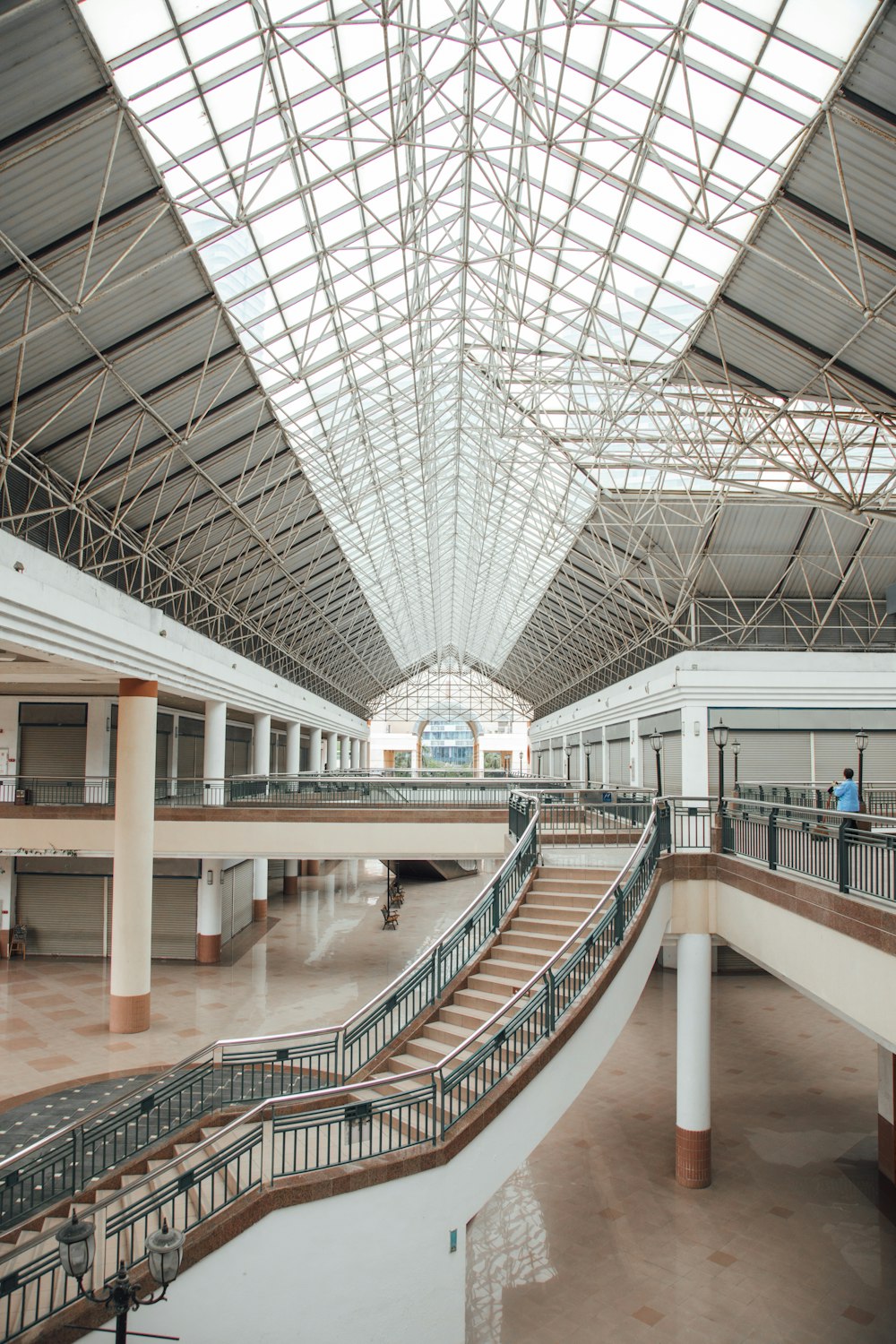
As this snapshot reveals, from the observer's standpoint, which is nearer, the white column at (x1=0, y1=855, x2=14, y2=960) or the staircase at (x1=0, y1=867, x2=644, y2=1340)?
the staircase at (x1=0, y1=867, x2=644, y2=1340)

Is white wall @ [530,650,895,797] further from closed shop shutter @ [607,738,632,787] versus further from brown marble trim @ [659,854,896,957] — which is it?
brown marble trim @ [659,854,896,957]

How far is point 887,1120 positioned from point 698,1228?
4.43m

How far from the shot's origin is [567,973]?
10492 millimetres

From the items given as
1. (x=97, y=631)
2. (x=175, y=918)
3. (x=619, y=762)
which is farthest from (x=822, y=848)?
(x=619, y=762)

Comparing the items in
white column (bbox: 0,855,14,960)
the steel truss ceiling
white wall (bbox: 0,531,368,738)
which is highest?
the steel truss ceiling

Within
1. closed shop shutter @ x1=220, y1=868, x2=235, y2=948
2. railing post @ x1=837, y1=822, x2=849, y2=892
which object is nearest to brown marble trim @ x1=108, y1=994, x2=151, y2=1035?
closed shop shutter @ x1=220, y1=868, x2=235, y2=948

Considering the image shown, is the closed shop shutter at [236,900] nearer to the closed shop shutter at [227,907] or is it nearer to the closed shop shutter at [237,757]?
the closed shop shutter at [227,907]

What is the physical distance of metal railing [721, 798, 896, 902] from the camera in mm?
10055

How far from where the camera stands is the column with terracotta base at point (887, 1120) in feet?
51.4

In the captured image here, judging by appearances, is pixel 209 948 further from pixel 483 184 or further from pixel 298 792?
pixel 483 184

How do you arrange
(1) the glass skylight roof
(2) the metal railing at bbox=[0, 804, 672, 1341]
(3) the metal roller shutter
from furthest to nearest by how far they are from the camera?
(3) the metal roller shutter, (1) the glass skylight roof, (2) the metal railing at bbox=[0, 804, 672, 1341]

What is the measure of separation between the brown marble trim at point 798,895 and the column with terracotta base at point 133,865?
491 inches

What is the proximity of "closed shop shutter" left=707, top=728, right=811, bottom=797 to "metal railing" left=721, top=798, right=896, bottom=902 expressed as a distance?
1454cm

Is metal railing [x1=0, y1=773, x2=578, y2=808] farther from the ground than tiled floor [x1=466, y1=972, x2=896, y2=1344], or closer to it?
farther from the ground
